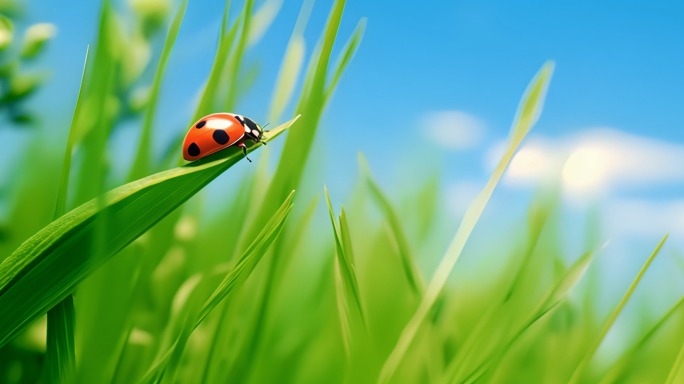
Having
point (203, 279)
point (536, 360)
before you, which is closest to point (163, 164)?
point (203, 279)

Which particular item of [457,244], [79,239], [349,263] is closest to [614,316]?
[457,244]

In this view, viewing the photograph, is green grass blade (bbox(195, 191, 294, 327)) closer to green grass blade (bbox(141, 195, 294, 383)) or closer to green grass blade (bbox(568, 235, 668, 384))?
green grass blade (bbox(141, 195, 294, 383))

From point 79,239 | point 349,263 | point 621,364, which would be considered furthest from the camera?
point 621,364

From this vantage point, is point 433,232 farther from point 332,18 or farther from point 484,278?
point 332,18

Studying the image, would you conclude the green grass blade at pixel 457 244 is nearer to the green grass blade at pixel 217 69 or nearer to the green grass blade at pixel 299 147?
the green grass blade at pixel 299 147

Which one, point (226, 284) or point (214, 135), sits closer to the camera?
point (226, 284)

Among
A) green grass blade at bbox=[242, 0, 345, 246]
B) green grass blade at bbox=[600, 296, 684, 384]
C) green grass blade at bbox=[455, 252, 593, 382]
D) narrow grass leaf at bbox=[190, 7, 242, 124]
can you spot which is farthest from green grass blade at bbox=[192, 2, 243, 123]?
green grass blade at bbox=[600, 296, 684, 384]

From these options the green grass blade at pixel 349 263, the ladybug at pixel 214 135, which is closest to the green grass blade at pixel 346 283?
the green grass blade at pixel 349 263

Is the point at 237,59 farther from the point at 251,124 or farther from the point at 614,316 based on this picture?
the point at 614,316
